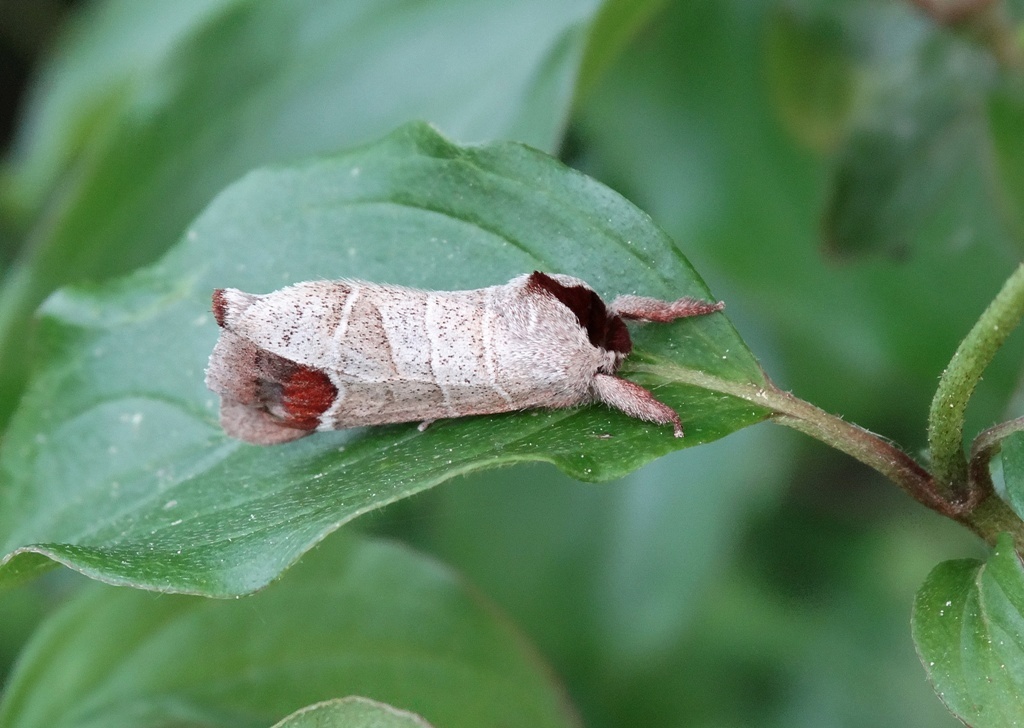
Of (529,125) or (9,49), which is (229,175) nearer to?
(529,125)

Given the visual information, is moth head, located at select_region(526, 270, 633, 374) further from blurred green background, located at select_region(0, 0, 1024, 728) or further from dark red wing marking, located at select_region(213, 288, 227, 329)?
blurred green background, located at select_region(0, 0, 1024, 728)

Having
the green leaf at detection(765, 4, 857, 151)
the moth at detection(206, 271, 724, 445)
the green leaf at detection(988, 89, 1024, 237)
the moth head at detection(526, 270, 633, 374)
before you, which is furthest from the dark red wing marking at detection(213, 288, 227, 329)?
the green leaf at detection(988, 89, 1024, 237)

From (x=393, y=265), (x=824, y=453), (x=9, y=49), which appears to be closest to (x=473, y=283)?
(x=393, y=265)

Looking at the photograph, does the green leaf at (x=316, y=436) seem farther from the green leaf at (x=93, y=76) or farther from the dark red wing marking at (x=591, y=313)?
the green leaf at (x=93, y=76)

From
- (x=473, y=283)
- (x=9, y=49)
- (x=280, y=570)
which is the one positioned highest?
(x=9, y=49)

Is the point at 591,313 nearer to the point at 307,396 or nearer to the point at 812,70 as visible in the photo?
the point at 307,396
